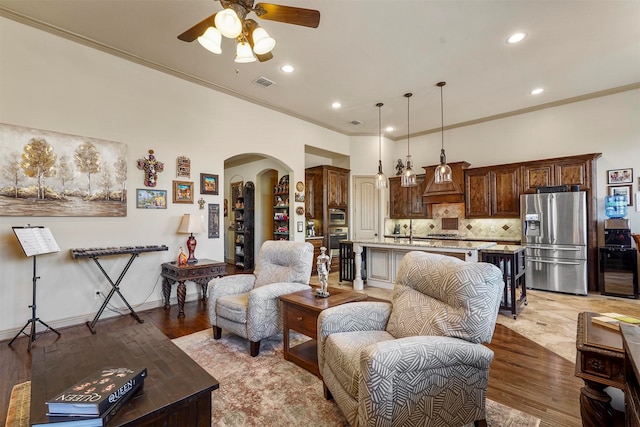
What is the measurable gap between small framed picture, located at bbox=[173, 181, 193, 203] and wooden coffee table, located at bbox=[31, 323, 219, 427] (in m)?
2.57

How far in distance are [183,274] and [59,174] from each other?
181 centimetres

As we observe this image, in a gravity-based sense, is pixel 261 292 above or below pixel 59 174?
below

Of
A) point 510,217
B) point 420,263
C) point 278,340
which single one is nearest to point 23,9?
point 278,340

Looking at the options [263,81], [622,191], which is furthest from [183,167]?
[622,191]

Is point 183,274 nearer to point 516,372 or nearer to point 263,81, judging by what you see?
point 263,81

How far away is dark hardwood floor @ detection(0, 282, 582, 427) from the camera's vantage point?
1975 mm

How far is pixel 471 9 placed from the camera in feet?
9.77

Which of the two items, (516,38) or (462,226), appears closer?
(516,38)

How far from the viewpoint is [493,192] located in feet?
19.7

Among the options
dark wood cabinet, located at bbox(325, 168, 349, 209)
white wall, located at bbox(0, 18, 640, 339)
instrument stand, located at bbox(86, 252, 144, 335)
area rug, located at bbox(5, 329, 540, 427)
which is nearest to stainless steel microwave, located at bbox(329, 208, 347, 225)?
dark wood cabinet, located at bbox(325, 168, 349, 209)

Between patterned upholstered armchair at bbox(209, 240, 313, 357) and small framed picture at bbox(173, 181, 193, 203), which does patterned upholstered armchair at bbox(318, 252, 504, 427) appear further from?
small framed picture at bbox(173, 181, 193, 203)

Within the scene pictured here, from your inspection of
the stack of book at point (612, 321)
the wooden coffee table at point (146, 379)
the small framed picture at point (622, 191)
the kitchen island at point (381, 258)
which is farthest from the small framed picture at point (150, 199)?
the small framed picture at point (622, 191)

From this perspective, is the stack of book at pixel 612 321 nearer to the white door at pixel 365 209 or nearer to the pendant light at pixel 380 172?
the pendant light at pixel 380 172

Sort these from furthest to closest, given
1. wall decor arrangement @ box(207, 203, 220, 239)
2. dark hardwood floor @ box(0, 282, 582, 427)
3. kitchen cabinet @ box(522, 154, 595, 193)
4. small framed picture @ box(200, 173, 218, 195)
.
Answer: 1. kitchen cabinet @ box(522, 154, 595, 193)
2. wall decor arrangement @ box(207, 203, 220, 239)
3. small framed picture @ box(200, 173, 218, 195)
4. dark hardwood floor @ box(0, 282, 582, 427)
